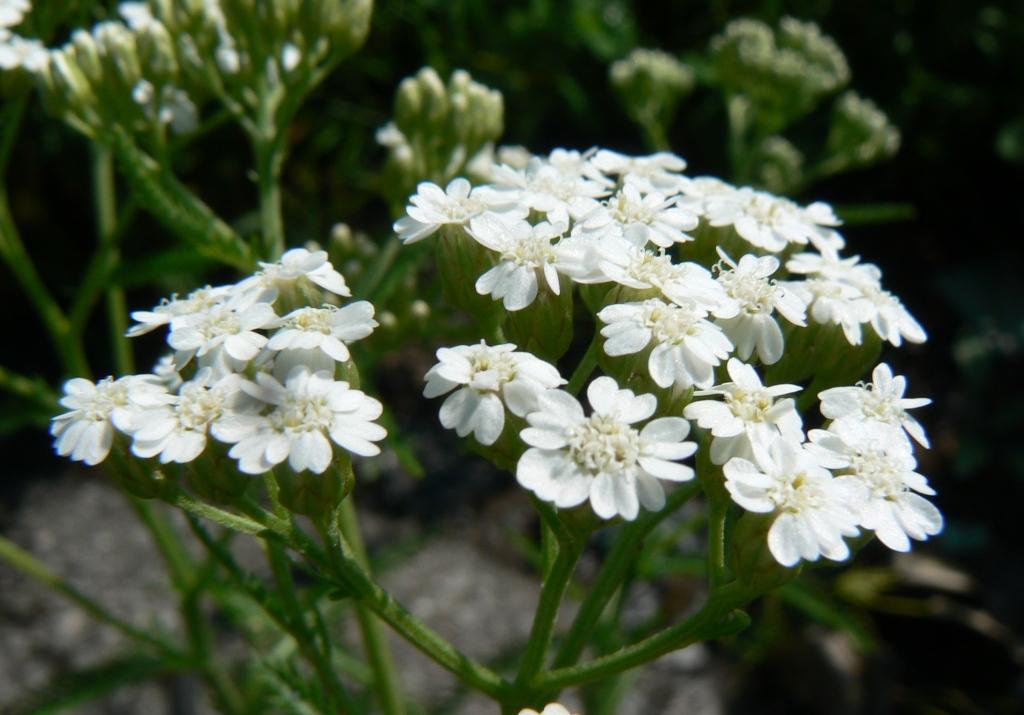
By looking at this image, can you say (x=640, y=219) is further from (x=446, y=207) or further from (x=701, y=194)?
(x=446, y=207)

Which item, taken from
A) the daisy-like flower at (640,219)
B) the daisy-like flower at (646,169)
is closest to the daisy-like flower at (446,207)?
the daisy-like flower at (640,219)

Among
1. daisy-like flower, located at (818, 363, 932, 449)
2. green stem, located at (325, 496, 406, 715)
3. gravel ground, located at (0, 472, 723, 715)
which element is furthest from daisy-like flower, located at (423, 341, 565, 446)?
gravel ground, located at (0, 472, 723, 715)

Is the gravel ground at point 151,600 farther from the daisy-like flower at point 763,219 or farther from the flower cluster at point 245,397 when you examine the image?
the flower cluster at point 245,397

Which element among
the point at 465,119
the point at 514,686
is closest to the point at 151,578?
the point at 465,119

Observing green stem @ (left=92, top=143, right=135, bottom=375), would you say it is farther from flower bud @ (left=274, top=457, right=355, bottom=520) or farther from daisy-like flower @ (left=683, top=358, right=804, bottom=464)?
daisy-like flower @ (left=683, top=358, right=804, bottom=464)

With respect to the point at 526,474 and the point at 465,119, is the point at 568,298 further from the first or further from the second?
the point at 465,119

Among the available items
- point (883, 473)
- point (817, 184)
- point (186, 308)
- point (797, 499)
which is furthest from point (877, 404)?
point (817, 184)
